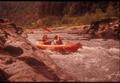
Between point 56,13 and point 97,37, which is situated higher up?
point 56,13

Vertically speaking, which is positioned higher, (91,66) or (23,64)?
(23,64)

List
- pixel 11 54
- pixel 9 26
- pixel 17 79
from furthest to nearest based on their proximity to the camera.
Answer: pixel 9 26, pixel 11 54, pixel 17 79

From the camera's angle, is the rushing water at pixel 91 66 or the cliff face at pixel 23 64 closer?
the cliff face at pixel 23 64

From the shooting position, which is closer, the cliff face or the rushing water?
the cliff face

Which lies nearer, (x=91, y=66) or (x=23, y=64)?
(x=23, y=64)

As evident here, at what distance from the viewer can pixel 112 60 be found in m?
7.29

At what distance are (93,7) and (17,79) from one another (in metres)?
14.1

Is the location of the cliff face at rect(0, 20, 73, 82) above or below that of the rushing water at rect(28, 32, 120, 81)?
above

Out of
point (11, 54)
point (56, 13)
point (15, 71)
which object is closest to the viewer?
point (15, 71)

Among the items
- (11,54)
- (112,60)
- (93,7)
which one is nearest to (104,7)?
(93,7)

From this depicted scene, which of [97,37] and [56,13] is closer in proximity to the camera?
[56,13]

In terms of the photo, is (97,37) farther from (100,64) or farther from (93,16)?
(100,64)

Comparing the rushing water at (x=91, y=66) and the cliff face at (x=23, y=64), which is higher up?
the cliff face at (x=23, y=64)

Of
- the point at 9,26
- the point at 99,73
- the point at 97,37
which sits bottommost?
the point at 97,37
